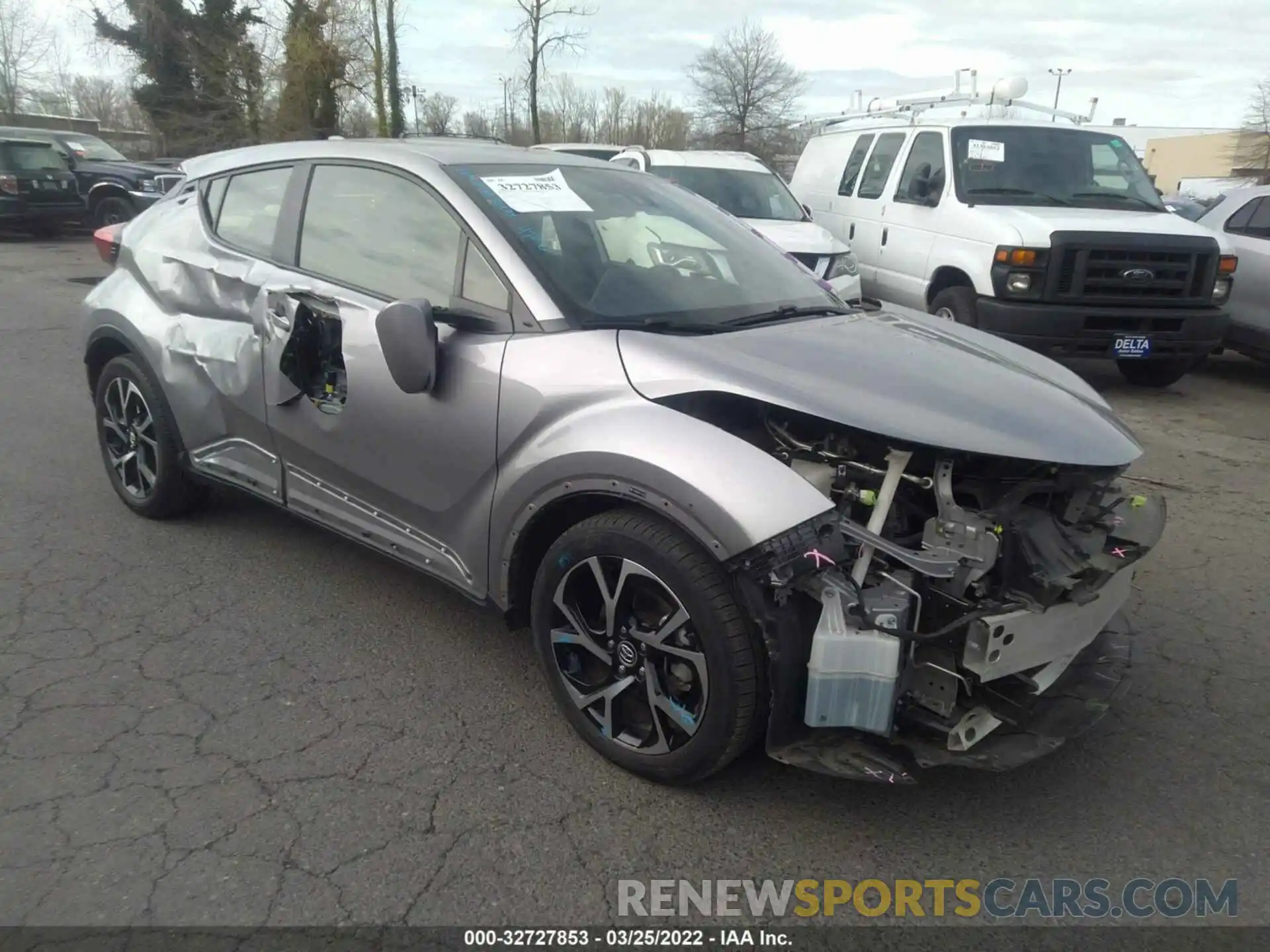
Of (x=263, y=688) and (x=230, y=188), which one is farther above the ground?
(x=230, y=188)

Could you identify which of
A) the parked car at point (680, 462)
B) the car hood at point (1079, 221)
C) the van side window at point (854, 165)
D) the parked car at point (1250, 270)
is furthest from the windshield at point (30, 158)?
the parked car at point (1250, 270)

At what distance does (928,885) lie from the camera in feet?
8.03

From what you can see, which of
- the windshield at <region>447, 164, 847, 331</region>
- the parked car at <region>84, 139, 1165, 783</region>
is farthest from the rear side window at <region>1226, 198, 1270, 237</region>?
the windshield at <region>447, 164, 847, 331</region>

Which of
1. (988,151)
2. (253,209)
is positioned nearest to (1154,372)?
(988,151)

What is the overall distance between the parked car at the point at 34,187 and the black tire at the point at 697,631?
18931 millimetres

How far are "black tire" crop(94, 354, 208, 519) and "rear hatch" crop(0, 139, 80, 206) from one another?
1587 cm

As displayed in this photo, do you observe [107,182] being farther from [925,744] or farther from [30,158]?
[925,744]

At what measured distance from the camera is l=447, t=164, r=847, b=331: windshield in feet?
10.1

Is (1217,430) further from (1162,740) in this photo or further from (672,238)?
(672,238)

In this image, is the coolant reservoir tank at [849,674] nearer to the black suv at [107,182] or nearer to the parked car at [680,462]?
the parked car at [680,462]

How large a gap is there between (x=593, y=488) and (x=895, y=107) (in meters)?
9.58

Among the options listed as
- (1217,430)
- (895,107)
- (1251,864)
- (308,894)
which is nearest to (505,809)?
(308,894)

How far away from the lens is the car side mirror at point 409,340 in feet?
9.40

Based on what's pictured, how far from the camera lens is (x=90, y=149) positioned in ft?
64.9
